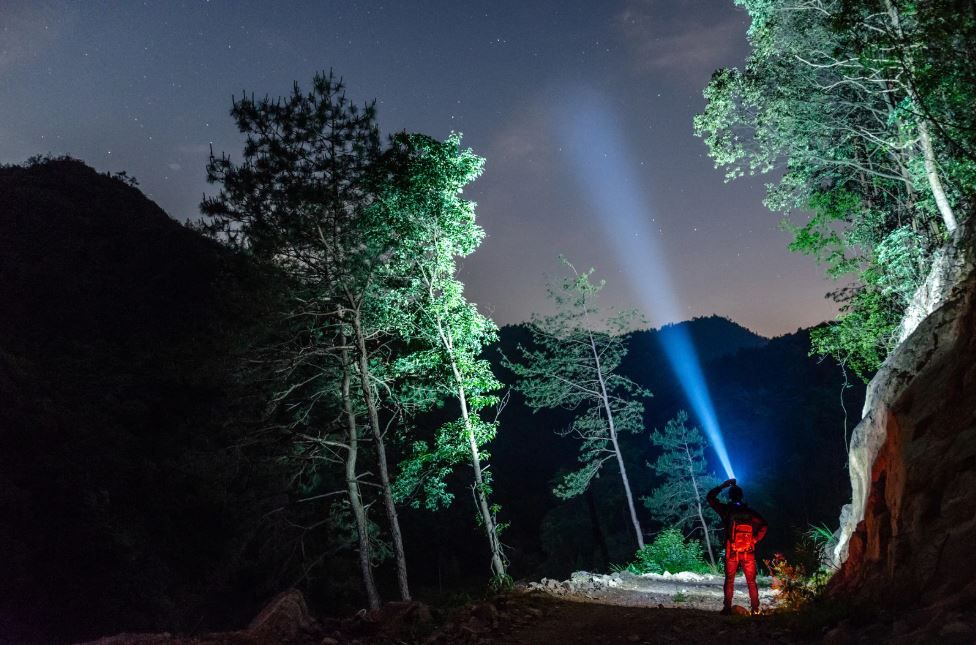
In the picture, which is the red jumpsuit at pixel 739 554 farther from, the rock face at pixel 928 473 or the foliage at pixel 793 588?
the rock face at pixel 928 473

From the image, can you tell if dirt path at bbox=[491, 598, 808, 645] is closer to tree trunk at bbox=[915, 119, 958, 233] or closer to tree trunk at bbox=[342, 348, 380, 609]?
tree trunk at bbox=[342, 348, 380, 609]

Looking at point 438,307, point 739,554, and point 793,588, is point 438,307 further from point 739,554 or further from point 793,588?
point 793,588

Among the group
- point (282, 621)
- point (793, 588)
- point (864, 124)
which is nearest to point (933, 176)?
point (864, 124)

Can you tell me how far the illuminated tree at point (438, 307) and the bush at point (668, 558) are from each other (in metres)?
6.18

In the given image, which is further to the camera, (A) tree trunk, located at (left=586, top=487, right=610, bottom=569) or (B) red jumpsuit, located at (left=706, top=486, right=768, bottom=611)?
(A) tree trunk, located at (left=586, top=487, right=610, bottom=569)

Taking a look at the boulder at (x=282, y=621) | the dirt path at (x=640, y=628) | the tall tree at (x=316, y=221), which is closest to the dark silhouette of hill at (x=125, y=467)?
the tall tree at (x=316, y=221)

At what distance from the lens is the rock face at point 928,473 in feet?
14.0

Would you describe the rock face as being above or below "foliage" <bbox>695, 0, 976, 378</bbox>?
below

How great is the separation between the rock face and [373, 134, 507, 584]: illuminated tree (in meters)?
8.82

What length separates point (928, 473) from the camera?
16.2 feet

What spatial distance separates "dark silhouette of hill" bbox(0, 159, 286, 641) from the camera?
1623 centimetres

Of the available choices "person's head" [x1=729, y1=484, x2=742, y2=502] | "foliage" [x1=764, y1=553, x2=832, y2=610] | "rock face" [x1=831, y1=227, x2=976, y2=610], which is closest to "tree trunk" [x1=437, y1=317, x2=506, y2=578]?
"person's head" [x1=729, y1=484, x2=742, y2=502]

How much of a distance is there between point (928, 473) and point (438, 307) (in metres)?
10.8

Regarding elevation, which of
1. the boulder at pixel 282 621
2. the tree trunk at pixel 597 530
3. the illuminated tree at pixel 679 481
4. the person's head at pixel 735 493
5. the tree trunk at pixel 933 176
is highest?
the tree trunk at pixel 933 176
